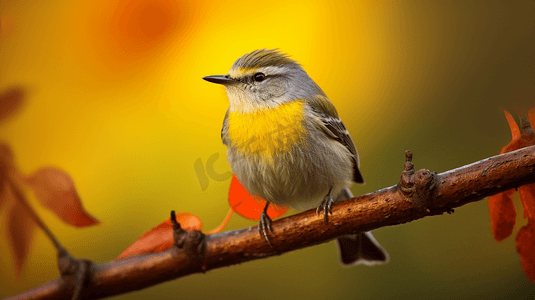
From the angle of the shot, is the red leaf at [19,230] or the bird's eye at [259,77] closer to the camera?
the red leaf at [19,230]

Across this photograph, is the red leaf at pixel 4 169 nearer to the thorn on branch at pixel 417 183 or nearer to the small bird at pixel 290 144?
the small bird at pixel 290 144

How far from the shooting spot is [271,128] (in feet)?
2.30

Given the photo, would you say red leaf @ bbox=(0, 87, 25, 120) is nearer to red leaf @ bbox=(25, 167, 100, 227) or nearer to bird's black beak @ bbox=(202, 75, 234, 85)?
red leaf @ bbox=(25, 167, 100, 227)

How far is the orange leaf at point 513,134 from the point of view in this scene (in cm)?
44

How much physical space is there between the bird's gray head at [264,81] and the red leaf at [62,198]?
223mm

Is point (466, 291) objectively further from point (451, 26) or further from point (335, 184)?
point (451, 26)

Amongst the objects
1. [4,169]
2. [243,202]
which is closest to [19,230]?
[4,169]

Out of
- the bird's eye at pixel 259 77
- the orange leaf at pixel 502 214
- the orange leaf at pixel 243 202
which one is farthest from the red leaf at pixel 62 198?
the orange leaf at pixel 502 214

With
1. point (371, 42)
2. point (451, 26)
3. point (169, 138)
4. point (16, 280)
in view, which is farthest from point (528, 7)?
point (16, 280)

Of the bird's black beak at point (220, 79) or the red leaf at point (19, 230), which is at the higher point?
the bird's black beak at point (220, 79)

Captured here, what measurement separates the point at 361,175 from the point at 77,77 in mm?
497

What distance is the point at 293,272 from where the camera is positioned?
28.3 inches

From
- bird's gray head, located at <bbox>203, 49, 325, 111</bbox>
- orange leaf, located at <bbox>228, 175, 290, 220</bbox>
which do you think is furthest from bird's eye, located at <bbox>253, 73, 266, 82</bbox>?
orange leaf, located at <bbox>228, 175, 290, 220</bbox>

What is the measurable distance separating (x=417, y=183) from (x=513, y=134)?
111mm
